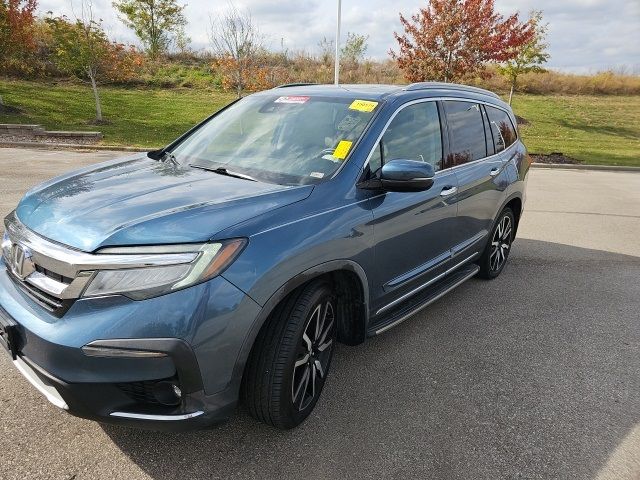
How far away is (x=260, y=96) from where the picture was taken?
3.88m

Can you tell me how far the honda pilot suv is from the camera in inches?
77.7

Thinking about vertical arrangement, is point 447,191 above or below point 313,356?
above

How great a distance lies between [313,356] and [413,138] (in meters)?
1.68

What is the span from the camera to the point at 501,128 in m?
4.91

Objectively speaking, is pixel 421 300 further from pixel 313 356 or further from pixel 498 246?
pixel 498 246

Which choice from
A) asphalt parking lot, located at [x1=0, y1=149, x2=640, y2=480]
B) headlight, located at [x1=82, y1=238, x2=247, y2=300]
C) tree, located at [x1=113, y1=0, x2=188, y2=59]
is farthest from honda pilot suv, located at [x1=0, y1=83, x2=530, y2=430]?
tree, located at [x1=113, y1=0, x2=188, y2=59]

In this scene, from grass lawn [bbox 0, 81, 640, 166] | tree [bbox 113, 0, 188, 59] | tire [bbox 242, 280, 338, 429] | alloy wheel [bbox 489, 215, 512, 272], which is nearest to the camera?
tire [bbox 242, 280, 338, 429]

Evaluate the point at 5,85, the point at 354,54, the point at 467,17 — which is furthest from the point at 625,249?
the point at 354,54

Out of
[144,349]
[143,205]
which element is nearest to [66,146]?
[143,205]

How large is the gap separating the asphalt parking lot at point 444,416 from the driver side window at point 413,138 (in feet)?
4.53

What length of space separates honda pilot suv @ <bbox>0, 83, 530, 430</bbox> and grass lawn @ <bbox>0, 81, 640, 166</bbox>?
1171 centimetres

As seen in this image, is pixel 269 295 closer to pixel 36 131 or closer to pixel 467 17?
pixel 36 131

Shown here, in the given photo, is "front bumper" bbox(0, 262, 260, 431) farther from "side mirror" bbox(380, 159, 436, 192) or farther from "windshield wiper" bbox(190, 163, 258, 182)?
"side mirror" bbox(380, 159, 436, 192)

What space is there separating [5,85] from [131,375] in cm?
2462
